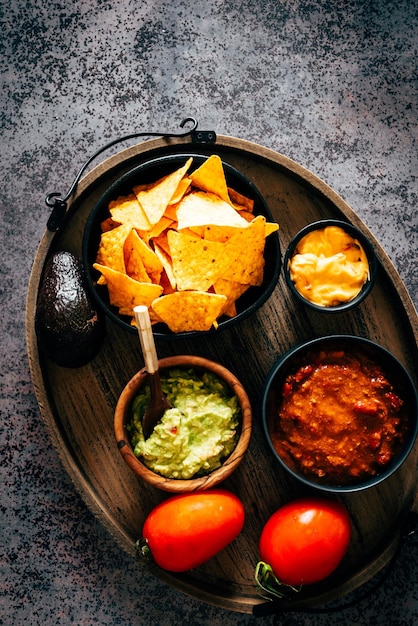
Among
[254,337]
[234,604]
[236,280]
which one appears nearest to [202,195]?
[236,280]

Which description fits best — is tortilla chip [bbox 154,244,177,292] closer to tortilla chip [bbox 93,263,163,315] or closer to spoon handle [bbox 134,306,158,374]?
tortilla chip [bbox 93,263,163,315]

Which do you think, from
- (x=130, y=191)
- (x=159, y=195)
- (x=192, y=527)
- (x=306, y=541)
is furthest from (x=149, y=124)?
(x=306, y=541)

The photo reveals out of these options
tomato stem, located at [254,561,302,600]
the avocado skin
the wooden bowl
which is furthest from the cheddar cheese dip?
tomato stem, located at [254,561,302,600]

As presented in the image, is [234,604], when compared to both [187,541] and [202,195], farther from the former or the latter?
[202,195]

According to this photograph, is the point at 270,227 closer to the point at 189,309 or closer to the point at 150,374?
the point at 189,309

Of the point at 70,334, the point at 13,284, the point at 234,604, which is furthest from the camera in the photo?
the point at 13,284
